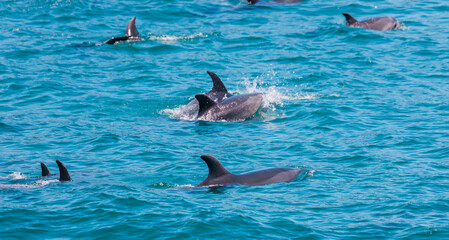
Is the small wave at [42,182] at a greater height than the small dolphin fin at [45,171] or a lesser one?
lesser

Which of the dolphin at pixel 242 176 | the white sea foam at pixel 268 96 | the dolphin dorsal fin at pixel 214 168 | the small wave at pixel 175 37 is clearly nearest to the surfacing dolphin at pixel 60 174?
the dolphin at pixel 242 176

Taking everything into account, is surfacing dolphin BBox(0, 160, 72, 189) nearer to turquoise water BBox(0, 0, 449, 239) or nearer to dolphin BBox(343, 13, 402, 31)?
turquoise water BBox(0, 0, 449, 239)

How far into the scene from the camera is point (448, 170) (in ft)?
51.0

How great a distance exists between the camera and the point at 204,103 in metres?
20.3

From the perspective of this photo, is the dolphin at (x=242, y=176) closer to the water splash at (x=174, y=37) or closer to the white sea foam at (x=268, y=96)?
the white sea foam at (x=268, y=96)

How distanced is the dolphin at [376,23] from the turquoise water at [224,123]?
608mm

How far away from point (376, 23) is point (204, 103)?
13404mm

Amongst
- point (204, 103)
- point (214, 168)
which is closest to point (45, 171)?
point (214, 168)

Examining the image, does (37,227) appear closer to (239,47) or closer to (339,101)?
(339,101)

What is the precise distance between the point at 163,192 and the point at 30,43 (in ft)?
55.4

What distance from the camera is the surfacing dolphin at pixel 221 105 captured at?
20484 millimetres

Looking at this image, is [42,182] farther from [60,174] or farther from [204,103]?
[204,103]

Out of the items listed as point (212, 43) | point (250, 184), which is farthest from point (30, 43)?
point (250, 184)

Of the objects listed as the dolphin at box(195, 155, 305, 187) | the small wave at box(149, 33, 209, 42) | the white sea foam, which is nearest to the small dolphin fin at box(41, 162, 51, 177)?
the dolphin at box(195, 155, 305, 187)
